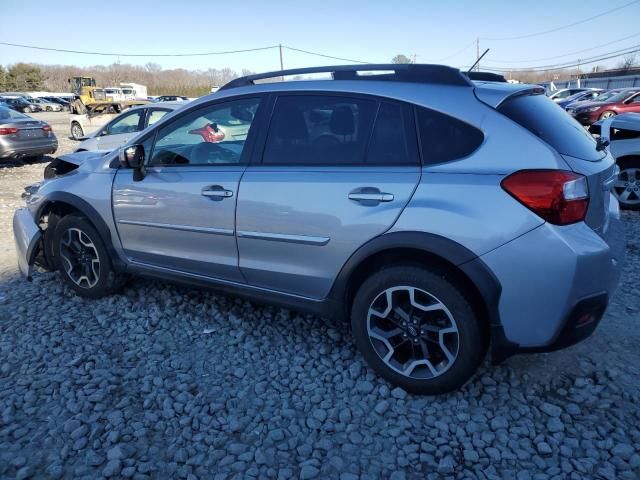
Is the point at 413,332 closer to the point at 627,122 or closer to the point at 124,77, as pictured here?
the point at 627,122

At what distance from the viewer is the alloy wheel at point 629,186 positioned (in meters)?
6.37

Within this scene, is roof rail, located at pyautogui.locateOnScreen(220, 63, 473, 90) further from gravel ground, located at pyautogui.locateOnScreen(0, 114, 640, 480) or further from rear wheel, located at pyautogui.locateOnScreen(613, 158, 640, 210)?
rear wheel, located at pyautogui.locateOnScreen(613, 158, 640, 210)

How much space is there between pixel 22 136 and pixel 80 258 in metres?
9.44

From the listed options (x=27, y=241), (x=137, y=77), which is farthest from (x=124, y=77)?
(x=27, y=241)

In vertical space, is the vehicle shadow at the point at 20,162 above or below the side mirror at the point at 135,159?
below

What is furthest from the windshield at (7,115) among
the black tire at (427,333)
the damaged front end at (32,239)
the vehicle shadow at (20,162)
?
the black tire at (427,333)

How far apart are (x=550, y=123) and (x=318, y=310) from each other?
1725mm

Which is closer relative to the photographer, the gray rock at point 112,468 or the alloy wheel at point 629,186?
the gray rock at point 112,468

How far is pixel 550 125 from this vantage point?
99.0 inches

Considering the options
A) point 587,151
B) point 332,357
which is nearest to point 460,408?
point 332,357

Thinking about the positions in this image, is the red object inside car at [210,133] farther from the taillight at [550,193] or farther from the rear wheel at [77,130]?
the rear wheel at [77,130]

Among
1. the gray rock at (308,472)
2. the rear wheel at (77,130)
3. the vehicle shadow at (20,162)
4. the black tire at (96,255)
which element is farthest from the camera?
the rear wheel at (77,130)

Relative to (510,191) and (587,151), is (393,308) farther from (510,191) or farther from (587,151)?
(587,151)

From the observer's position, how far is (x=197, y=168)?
326 centimetres
